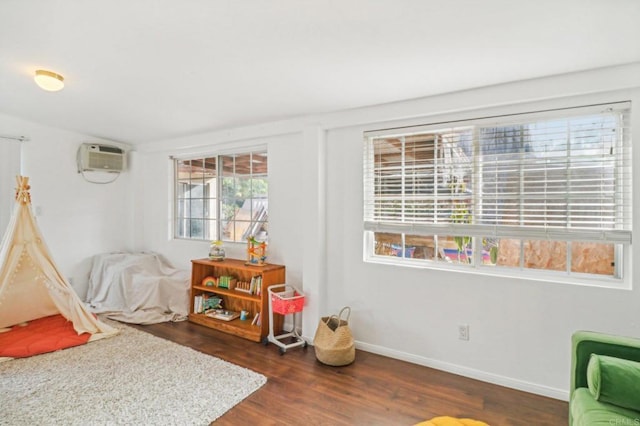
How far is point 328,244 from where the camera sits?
10.7 ft

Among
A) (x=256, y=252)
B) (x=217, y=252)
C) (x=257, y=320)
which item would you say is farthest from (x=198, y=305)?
(x=256, y=252)

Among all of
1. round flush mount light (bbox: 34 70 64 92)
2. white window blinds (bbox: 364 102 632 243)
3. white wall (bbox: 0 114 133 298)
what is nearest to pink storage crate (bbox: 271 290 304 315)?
white window blinds (bbox: 364 102 632 243)

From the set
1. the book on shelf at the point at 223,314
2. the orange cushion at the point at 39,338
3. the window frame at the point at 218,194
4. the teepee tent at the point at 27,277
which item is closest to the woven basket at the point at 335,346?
the book on shelf at the point at 223,314

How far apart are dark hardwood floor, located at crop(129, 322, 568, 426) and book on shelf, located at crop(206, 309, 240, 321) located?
2.22 feet

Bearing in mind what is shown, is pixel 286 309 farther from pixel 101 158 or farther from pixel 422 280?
pixel 101 158

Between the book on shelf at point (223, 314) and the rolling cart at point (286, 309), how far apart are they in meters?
0.62

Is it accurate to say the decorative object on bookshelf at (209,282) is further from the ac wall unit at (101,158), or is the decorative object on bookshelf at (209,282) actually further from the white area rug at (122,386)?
the ac wall unit at (101,158)

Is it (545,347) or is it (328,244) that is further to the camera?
(328,244)

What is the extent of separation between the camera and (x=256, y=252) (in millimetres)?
3656

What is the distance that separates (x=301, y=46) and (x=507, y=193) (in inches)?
71.6

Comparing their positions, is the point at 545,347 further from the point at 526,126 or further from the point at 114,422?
the point at 114,422

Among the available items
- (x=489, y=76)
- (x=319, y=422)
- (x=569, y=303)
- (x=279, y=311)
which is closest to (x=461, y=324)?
(x=569, y=303)

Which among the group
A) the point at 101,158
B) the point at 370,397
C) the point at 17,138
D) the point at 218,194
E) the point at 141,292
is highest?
the point at 17,138

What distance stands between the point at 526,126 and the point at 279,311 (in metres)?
2.53
